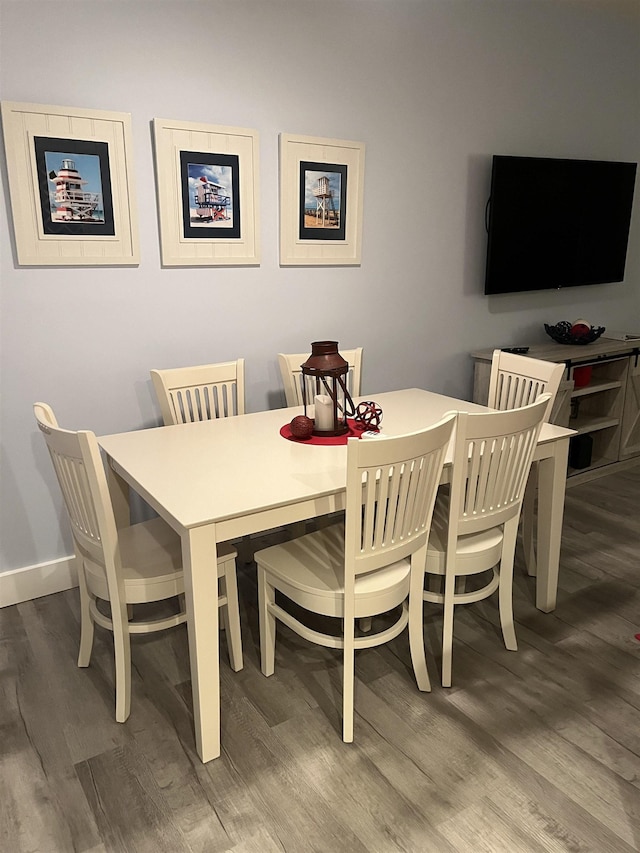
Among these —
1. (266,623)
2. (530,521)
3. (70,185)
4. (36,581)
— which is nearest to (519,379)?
(530,521)

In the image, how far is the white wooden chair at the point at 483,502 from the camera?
6.73 feet

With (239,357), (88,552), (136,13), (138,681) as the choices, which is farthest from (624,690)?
(136,13)

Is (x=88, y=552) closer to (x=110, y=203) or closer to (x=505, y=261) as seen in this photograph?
(x=110, y=203)

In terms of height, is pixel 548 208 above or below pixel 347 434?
above

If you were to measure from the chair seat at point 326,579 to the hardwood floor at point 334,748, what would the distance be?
407mm

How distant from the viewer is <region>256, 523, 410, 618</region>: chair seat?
1980mm

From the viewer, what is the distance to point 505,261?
3.92 meters

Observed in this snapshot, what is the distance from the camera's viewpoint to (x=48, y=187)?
2.55m

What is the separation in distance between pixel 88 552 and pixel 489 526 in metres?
1.31

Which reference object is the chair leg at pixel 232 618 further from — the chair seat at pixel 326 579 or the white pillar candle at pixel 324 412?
the white pillar candle at pixel 324 412

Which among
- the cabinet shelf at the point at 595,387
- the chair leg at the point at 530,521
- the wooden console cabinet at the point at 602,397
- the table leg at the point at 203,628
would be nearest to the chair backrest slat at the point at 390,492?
the table leg at the point at 203,628

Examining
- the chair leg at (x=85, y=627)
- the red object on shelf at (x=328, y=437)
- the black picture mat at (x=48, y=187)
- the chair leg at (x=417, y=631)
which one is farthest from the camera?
the black picture mat at (x=48, y=187)

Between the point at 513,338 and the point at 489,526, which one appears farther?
the point at 513,338

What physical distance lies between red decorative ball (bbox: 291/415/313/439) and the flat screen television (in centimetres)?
197
